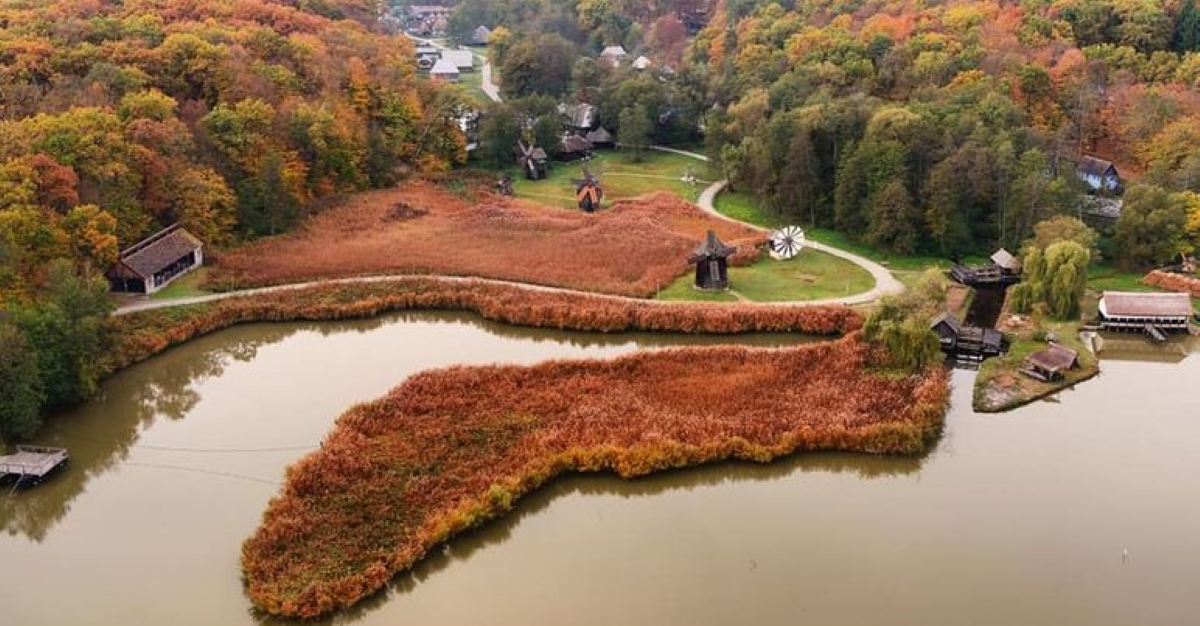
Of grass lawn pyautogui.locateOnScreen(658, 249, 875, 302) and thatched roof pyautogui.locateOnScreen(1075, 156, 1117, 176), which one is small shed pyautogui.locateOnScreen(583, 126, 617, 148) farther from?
thatched roof pyautogui.locateOnScreen(1075, 156, 1117, 176)

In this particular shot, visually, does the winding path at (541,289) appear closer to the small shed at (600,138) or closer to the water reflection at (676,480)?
the water reflection at (676,480)

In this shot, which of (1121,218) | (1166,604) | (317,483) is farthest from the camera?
(1121,218)

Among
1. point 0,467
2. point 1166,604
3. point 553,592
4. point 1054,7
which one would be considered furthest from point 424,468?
point 1054,7

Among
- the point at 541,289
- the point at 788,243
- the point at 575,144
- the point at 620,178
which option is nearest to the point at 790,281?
the point at 788,243

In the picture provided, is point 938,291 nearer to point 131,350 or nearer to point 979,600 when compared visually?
point 979,600

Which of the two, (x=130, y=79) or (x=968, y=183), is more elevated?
(x=130, y=79)

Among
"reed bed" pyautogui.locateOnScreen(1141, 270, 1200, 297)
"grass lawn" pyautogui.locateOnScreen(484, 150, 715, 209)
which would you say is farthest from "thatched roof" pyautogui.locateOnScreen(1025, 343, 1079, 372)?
"grass lawn" pyautogui.locateOnScreen(484, 150, 715, 209)
